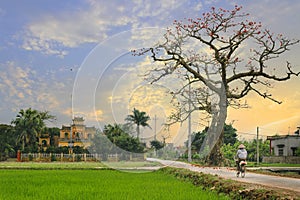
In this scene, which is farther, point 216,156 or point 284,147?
point 284,147

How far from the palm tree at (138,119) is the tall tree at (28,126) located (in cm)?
2418

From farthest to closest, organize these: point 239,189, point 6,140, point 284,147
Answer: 1. point 284,147
2. point 6,140
3. point 239,189

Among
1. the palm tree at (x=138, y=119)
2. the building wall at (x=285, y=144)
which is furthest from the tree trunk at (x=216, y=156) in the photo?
the building wall at (x=285, y=144)

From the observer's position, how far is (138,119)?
1234cm

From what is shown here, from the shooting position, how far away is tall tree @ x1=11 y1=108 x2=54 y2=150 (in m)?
36.1

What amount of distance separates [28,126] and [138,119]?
83.7ft

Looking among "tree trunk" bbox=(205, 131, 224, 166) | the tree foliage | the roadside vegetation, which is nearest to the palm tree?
the tree foliage

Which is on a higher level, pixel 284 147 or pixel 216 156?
pixel 284 147

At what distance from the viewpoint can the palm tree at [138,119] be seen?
1223cm

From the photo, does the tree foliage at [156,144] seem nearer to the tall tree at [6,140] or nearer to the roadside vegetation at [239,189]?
the roadside vegetation at [239,189]

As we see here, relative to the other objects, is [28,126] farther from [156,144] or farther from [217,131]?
[156,144]

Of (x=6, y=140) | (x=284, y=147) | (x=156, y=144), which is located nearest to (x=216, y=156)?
(x=156, y=144)

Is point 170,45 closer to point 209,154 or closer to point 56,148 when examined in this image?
point 209,154

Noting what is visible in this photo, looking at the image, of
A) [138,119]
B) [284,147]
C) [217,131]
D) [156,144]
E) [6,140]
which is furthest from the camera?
[284,147]
